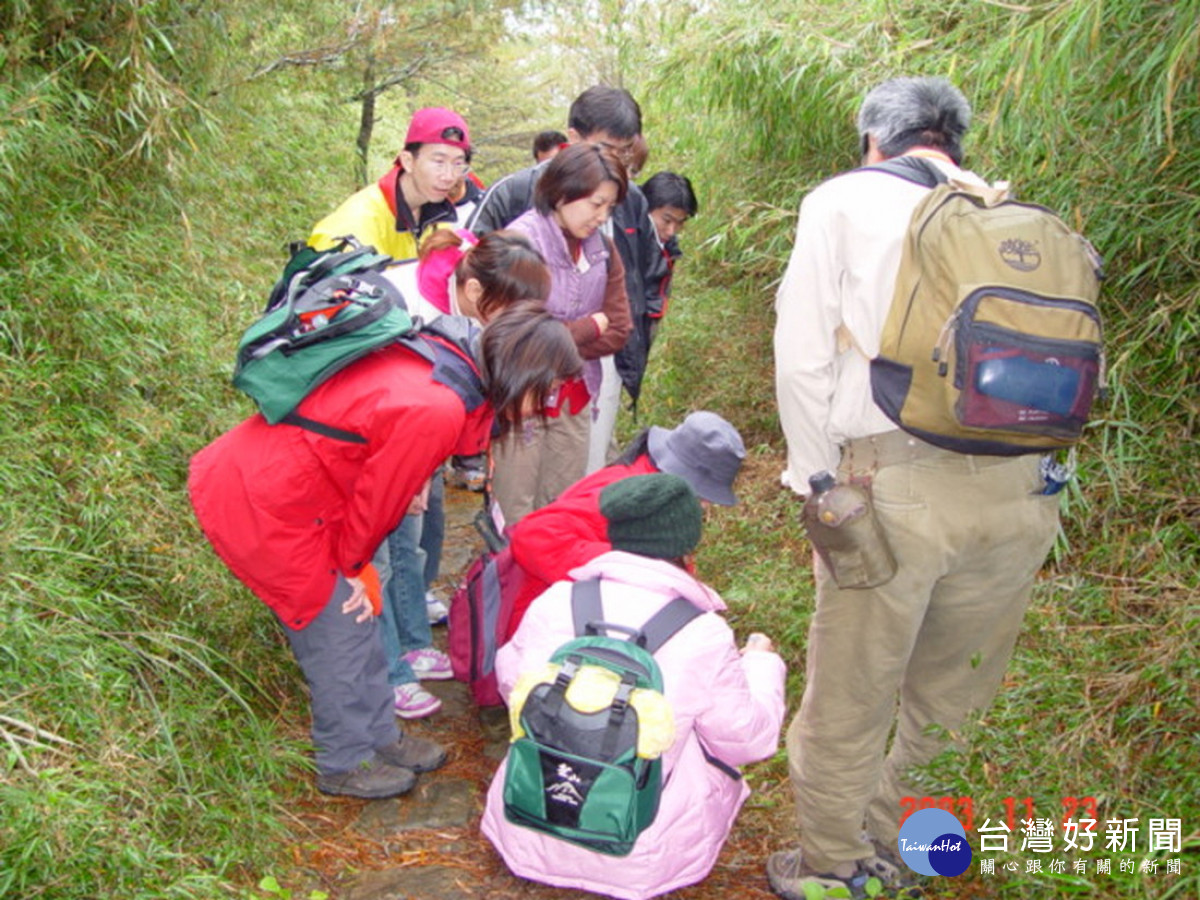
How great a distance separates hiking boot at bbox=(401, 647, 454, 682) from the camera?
12.2 ft

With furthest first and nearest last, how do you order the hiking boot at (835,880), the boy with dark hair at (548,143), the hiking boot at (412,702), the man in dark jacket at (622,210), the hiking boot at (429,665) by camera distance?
the boy with dark hair at (548,143), the man in dark jacket at (622,210), the hiking boot at (429,665), the hiking boot at (412,702), the hiking boot at (835,880)

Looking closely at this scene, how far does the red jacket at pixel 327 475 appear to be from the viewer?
7.97 feet

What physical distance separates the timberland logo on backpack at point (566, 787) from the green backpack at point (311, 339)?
0.95m

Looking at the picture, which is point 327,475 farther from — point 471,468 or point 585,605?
point 585,605

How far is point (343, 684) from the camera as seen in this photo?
287 centimetres

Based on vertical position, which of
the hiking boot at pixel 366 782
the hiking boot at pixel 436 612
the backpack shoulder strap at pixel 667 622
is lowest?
the hiking boot at pixel 436 612

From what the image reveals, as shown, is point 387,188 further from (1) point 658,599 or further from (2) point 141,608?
(1) point 658,599

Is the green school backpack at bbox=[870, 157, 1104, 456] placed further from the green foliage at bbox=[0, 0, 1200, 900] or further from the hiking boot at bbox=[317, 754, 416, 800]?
the hiking boot at bbox=[317, 754, 416, 800]

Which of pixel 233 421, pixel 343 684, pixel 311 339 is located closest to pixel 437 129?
pixel 233 421

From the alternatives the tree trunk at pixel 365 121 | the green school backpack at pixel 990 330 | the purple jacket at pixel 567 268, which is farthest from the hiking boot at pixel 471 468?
the tree trunk at pixel 365 121

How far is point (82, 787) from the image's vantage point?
86.5 inches

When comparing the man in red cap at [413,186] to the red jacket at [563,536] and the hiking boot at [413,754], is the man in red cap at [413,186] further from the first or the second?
the hiking boot at [413,754]

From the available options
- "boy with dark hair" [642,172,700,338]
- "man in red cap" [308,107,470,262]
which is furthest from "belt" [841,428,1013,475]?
"boy with dark hair" [642,172,700,338]

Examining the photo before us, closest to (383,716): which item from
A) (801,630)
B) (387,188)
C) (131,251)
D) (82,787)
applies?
(82,787)
